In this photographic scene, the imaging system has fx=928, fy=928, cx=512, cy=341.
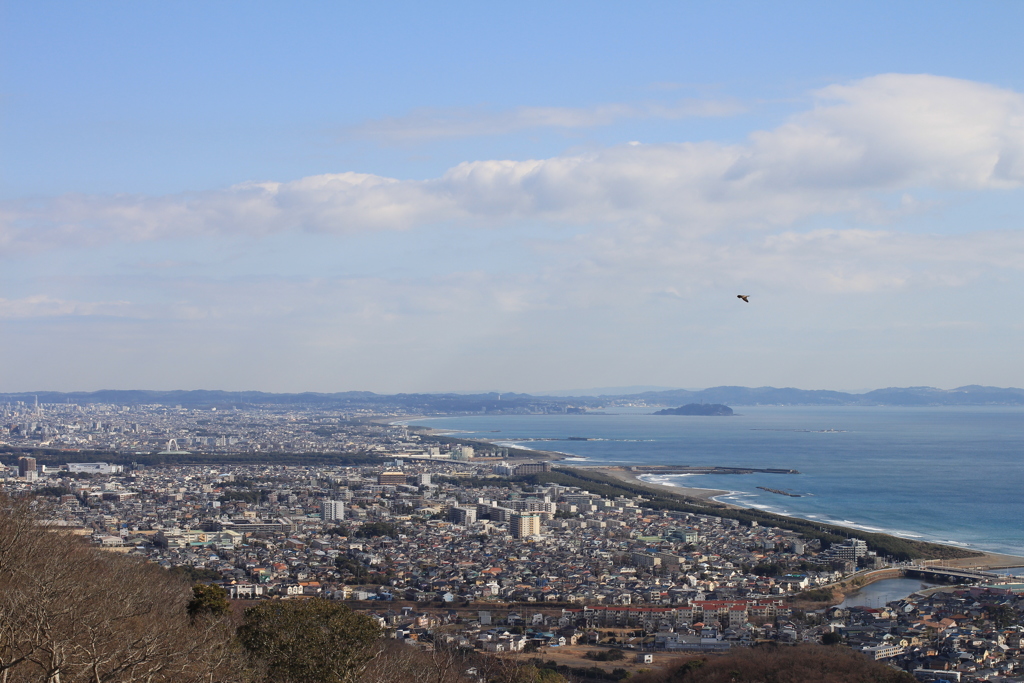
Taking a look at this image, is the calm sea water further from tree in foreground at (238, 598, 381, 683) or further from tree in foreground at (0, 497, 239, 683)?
tree in foreground at (0, 497, 239, 683)

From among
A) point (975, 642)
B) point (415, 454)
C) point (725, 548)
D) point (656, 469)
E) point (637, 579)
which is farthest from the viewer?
point (415, 454)

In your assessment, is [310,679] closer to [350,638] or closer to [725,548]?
[350,638]

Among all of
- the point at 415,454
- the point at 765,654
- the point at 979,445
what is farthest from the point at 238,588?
the point at 979,445

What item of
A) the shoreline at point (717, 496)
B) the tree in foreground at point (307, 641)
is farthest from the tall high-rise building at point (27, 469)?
the tree in foreground at point (307, 641)

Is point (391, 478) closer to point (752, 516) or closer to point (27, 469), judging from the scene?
point (27, 469)

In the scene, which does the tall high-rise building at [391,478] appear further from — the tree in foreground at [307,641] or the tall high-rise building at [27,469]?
the tree in foreground at [307,641]

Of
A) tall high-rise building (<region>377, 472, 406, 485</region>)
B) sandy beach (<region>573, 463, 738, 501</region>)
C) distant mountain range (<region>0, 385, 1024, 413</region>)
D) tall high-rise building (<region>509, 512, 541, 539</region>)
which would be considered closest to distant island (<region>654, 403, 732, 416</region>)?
distant mountain range (<region>0, 385, 1024, 413</region>)
